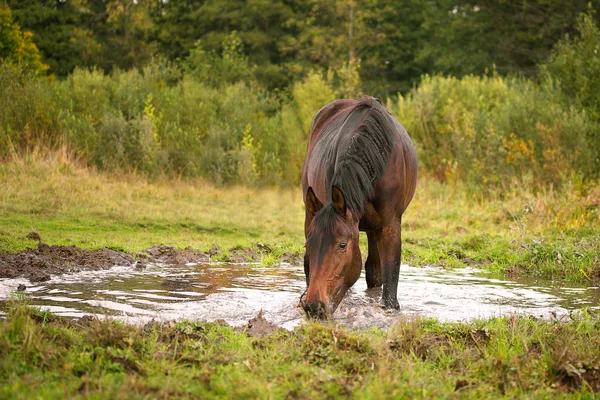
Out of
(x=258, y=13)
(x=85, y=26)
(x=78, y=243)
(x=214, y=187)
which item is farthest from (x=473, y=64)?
(x=78, y=243)

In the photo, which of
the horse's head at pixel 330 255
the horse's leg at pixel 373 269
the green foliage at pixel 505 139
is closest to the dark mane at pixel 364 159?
the horse's head at pixel 330 255

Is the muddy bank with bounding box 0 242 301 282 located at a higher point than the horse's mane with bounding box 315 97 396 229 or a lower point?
lower

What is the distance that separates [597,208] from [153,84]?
12769mm

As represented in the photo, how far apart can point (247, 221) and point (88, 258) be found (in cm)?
492

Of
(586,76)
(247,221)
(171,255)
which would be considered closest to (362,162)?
(171,255)

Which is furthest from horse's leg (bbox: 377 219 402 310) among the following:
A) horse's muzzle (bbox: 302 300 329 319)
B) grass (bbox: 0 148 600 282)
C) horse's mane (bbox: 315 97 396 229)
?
grass (bbox: 0 148 600 282)

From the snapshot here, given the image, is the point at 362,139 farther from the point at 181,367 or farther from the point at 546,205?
the point at 546,205

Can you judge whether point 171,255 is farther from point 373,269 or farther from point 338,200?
point 338,200

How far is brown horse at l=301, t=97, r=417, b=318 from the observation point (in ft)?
16.6

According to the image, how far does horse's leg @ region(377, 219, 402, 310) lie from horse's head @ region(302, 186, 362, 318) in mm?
963

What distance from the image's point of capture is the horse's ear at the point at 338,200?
5059 mm

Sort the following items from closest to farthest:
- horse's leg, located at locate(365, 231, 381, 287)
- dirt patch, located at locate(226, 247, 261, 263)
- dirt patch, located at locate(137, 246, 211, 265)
→ horse's leg, located at locate(365, 231, 381, 287) → dirt patch, located at locate(137, 246, 211, 265) → dirt patch, located at locate(226, 247, 261, 263)

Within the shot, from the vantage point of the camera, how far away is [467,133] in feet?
56.0

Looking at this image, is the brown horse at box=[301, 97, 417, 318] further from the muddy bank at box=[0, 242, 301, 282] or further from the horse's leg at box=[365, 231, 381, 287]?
the muddy bank at box=[0, 242, 301, 282]
